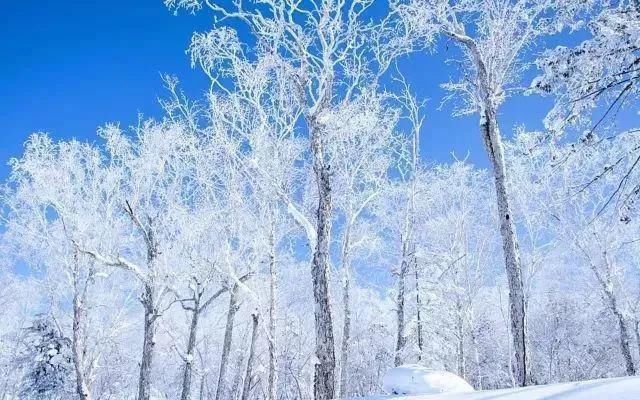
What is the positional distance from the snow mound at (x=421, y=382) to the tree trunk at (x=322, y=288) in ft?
8.67

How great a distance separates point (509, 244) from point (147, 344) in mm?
12268

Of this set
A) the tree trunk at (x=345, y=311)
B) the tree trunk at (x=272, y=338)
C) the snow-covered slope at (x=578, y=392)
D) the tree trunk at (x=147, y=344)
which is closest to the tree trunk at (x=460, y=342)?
the tree trunk at (x=345, y=311)

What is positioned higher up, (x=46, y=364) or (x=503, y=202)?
(x=503, y=202)

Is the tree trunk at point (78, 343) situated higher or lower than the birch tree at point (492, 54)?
lower

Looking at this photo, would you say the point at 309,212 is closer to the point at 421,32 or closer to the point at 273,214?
the point at 273,214

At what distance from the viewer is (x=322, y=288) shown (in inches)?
348

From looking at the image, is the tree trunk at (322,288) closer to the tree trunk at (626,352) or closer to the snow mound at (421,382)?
the snow mound at (421,382)

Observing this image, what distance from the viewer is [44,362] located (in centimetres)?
2264

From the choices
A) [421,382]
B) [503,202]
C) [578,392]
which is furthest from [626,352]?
[578,392]

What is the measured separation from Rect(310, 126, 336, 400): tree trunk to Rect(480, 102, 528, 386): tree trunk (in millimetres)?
3591

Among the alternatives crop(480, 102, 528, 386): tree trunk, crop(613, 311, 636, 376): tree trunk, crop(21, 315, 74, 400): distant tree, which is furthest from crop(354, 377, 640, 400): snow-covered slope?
crop(21, 315, 74, 400): distant tree

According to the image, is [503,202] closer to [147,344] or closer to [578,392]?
[578,392]

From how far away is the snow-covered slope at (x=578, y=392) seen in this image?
3246 millimetres

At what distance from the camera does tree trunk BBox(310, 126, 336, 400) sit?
8.27m
